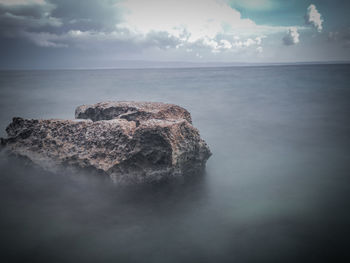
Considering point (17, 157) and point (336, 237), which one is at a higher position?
point (17, 157)

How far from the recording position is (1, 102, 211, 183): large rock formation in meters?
4.50

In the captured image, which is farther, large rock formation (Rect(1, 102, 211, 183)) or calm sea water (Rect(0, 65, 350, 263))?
large rock formation (Rect(1, 102, 211, 183))

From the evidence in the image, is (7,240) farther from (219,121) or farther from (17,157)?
(219,121)

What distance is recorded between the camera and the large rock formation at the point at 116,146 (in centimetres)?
450

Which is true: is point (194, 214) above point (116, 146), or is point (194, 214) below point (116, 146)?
below

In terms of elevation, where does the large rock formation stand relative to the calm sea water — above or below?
above

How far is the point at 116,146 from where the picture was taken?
4621 millimetres

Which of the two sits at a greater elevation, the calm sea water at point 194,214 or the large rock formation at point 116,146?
the large rock formation at point 116,146

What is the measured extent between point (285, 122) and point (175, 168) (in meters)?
7.88

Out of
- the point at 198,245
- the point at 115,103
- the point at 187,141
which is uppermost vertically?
the point at 115,103

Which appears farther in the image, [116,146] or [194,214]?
[116,146]

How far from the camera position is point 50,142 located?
493 cm

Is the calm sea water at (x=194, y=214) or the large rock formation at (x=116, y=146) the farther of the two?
the large rock formation at (x=116, y=146)

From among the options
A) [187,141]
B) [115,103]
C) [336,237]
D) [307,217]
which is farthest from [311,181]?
[115,103]
